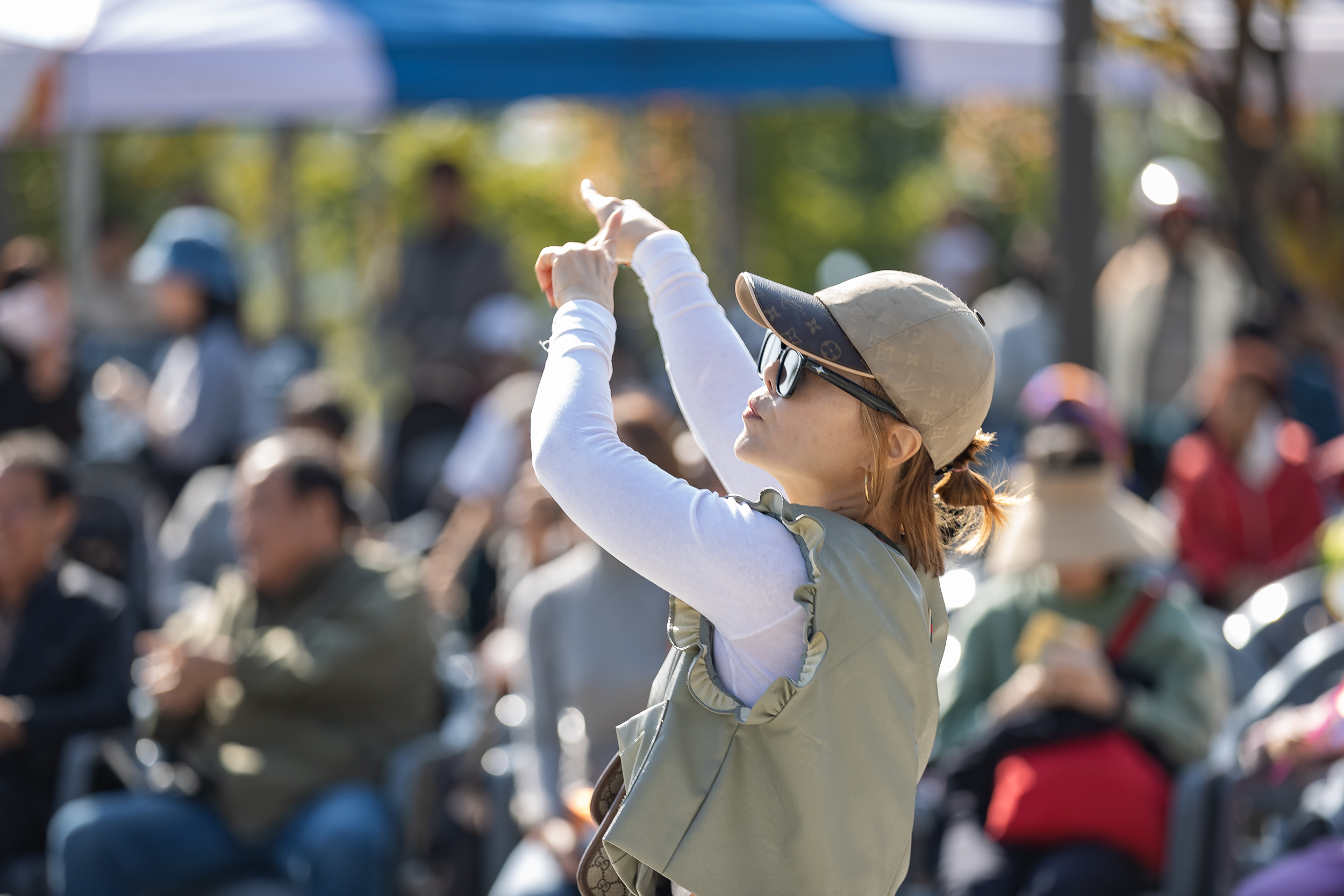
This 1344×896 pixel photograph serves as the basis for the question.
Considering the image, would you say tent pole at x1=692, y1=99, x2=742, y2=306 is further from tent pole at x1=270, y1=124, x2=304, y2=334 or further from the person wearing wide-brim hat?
the person wearing wide-brim hat

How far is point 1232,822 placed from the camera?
3215 millimetres

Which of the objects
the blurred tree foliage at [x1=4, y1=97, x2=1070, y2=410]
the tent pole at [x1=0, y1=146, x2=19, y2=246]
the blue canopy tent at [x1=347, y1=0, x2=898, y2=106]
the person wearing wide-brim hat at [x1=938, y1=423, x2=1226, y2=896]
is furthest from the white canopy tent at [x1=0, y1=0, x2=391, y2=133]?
the blurred tree foliage at [x1=4, y1=97, x2=1070, y2=410]

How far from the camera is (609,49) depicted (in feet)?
17.7

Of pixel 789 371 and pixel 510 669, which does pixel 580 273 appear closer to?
pixel 789 371

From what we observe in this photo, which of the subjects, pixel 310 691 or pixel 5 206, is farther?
pixel 5 206

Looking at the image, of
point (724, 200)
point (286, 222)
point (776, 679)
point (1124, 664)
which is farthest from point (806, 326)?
point (286, 222)

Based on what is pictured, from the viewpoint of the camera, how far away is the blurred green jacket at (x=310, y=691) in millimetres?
3547

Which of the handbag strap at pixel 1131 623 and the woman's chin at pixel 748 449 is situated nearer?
the woman's chin at pixel 748 449

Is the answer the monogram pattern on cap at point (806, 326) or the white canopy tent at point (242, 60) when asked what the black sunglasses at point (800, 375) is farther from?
the white canopy tent at point (242, 60)

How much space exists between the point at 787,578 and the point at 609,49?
4249 mm

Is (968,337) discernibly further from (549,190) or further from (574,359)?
(549,190)

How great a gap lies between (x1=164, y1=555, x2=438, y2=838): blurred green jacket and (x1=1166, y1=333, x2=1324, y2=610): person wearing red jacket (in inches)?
106

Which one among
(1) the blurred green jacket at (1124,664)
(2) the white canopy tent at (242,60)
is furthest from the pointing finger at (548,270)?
(2) the white canopy tent at (242,60)

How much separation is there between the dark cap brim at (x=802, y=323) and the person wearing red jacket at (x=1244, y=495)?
12.5ft
